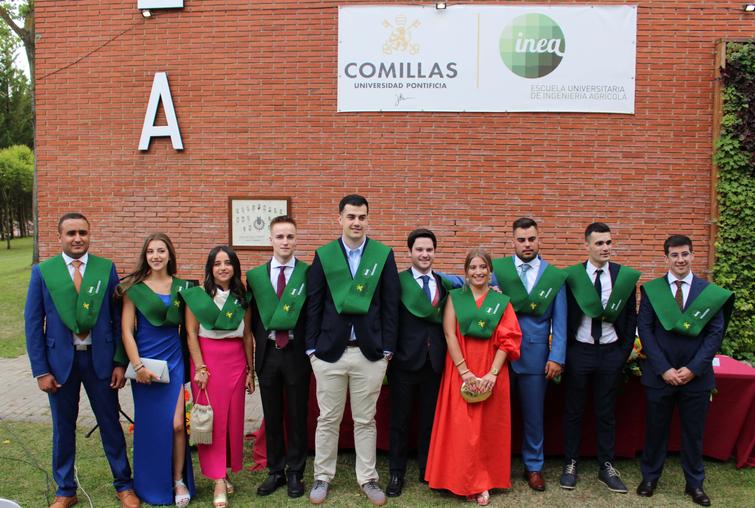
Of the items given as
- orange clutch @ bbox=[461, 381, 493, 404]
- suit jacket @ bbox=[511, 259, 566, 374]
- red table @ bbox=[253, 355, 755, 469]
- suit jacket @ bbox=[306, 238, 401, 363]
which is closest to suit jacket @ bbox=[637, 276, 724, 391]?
suit jacket @ bbox=[511, 259, 566, 374]

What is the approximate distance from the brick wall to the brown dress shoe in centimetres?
412

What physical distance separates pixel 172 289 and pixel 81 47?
5.57 metres

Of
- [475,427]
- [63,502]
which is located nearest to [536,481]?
[475,427]

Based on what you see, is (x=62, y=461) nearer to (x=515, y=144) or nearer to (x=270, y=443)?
(x=270, y=443)

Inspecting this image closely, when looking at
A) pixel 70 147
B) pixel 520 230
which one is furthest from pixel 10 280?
pixel 520 230

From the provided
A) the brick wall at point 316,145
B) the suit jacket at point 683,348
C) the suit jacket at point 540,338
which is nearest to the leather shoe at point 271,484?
the suit jacket at point 540,338

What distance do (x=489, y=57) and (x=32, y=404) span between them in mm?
6727

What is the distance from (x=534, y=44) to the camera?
7.20 meters

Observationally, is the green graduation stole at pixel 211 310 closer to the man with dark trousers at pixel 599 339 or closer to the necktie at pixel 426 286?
the necktie at pixel 426 286

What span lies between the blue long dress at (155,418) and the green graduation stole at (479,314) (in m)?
1.97

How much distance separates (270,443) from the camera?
4.06 metres

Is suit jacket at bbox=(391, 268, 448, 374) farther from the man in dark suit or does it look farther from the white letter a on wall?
the white letter a on wall

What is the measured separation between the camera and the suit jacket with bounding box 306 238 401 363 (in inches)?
150

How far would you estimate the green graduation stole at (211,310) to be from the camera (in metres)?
3.77
